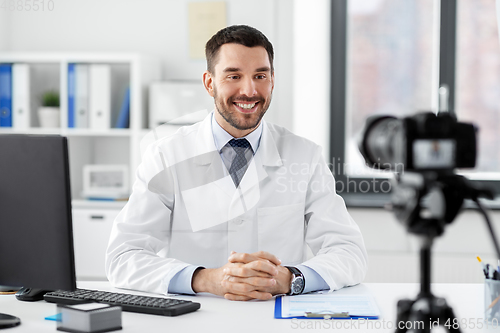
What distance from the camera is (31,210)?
1.08 meters

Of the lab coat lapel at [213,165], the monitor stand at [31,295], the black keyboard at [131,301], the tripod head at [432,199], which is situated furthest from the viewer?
the lab coat lapel at [213,165]

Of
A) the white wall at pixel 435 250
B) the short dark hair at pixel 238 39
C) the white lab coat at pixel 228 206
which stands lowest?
the white wall at pixel 435 250

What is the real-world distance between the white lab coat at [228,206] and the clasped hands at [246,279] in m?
0.26

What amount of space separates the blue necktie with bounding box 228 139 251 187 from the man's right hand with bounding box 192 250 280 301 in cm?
44

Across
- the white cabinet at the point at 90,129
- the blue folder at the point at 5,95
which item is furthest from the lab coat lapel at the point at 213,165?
the blue folder at the point at 5,95

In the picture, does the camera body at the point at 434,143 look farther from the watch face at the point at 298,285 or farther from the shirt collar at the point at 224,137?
the shirt collar at the point at 224,137

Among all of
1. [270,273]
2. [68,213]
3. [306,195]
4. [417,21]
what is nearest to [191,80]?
[417,21]

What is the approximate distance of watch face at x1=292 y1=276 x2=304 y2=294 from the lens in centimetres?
138

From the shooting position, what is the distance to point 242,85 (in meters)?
1.79

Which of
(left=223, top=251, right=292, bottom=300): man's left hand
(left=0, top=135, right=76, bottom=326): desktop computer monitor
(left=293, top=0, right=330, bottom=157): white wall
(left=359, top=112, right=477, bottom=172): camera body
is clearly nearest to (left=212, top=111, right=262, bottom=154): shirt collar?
(left=223, top=251, right=292, bottom=300): man's left hand

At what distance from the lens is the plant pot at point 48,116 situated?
3115mm

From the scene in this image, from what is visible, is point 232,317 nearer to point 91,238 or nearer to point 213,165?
point 213,165

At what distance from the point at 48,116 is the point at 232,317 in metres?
2.31

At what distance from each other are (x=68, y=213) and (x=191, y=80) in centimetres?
223
